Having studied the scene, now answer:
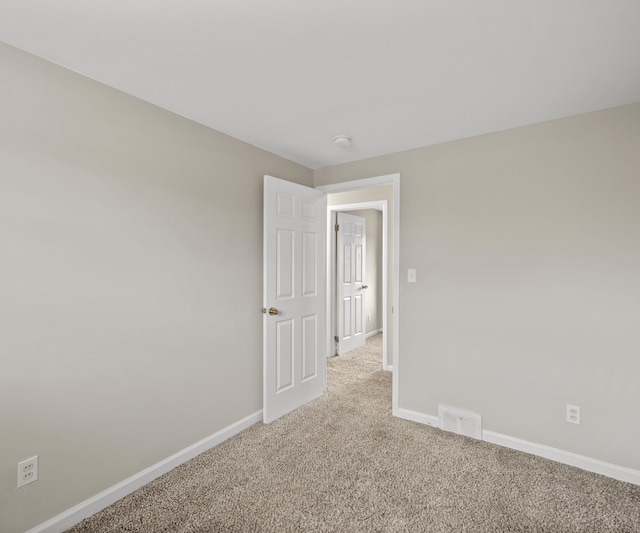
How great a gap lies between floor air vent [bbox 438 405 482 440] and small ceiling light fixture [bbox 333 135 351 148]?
2.24m

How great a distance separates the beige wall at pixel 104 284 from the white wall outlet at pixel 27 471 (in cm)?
3

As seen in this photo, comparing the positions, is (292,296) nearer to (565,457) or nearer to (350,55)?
(350,55)

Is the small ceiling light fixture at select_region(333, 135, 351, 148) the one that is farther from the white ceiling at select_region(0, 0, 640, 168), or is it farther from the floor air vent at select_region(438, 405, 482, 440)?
the floor air vent at select_region(438, 405, 482, 440)

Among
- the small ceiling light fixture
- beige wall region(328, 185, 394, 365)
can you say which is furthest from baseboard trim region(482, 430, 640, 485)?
the small ceiling light fixture

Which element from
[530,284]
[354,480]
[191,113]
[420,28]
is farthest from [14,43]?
[530,284]

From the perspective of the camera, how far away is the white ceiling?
1325 mm

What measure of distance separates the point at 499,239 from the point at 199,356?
233 centimetres

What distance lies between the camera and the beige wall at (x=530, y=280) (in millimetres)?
2090

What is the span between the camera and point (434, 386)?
277 centimetres

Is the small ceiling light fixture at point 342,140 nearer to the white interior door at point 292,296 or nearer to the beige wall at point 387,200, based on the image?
the white interior door at point 292,296

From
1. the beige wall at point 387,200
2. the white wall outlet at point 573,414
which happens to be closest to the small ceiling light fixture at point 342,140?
the beige wall at point 387,200

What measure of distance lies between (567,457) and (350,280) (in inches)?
125

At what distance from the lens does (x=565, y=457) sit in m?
2.24

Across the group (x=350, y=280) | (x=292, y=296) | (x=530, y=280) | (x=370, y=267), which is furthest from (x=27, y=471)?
(x=370, y=267)
